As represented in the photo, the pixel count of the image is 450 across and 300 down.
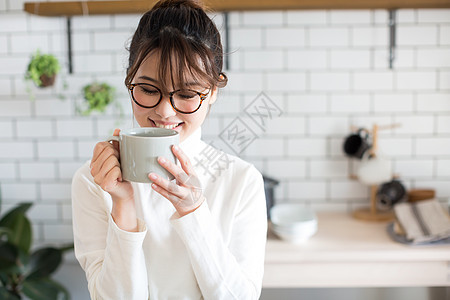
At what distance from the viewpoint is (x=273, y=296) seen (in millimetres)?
2205

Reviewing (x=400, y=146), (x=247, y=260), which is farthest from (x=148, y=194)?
(x=400, y=146)

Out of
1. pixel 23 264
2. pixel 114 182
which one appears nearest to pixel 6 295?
pixel 23 264

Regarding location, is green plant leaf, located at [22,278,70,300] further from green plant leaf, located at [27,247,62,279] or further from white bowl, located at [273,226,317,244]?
white bowl, located at [273,226,317,244]

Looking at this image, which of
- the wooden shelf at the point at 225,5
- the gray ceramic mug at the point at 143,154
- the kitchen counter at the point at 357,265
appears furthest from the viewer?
the wooden shelf at the point at 225,5

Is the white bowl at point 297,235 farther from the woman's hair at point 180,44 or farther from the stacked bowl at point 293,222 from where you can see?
the woman's hair at point 180,44

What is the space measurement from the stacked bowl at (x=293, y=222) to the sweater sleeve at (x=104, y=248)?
37.1 inches

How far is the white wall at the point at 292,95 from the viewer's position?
2.10m

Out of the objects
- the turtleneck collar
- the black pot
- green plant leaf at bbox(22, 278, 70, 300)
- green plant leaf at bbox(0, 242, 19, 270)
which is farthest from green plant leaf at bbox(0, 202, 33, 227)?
the turtleneck collar

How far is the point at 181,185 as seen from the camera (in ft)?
2.80

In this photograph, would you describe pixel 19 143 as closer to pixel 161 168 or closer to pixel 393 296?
pixel 161 168

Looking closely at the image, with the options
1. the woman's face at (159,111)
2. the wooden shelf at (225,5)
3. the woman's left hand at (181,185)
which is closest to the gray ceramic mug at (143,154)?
the woman's left hand at (181,185)

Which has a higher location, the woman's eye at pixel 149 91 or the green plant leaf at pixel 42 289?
the woman's eye at pixel 149 91

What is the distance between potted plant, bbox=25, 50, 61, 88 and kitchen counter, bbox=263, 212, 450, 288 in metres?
1.20

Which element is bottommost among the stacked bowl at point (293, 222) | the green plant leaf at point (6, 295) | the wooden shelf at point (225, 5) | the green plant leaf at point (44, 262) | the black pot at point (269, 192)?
the green plant leaf at point (6, 295)
